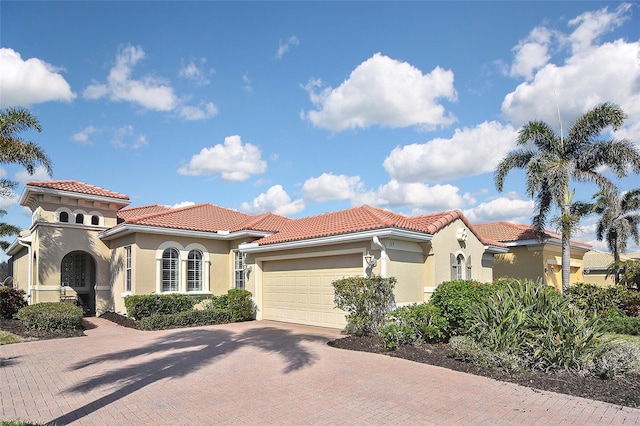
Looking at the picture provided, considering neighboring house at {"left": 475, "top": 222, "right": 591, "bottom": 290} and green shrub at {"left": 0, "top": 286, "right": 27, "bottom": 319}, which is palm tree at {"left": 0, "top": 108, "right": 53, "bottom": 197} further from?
neighboring house at {"left": 475, "top": 222, "right": 591, "bottom": 290}

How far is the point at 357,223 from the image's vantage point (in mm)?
14438

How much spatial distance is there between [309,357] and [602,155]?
627 inches

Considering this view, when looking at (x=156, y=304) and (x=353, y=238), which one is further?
(x=156, y=304)

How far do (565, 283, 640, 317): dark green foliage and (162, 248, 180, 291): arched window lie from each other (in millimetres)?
15486

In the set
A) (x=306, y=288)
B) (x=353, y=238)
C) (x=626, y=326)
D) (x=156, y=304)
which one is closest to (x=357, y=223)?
(x=353, y=238)

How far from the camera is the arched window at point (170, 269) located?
685 inches

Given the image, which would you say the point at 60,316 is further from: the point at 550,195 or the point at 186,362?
the point at 550,195

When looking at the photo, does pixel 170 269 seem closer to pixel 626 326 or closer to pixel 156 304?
pixel 156 304

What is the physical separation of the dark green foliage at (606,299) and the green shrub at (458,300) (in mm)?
8000

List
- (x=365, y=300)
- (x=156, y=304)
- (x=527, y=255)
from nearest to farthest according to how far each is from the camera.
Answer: (x=365, y=300) → (x=156, y=304) → (x=527, y=255)

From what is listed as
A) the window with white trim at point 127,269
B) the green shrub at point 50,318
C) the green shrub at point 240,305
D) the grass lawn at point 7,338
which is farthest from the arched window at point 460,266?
the grass lawn at point 7,338

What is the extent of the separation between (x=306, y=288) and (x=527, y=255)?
13.4m

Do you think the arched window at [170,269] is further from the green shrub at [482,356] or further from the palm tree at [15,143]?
the green shrub at [482,356]

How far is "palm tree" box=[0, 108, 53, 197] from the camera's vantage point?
15586 millimetres
